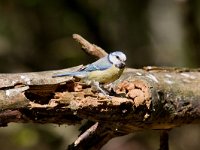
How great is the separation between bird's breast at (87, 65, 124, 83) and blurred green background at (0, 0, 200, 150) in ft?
10.4

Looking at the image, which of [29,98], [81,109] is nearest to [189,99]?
[81,109]

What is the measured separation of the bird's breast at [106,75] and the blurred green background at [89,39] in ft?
10.4

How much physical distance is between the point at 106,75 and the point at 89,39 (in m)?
3.93

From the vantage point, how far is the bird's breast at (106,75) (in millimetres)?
2207

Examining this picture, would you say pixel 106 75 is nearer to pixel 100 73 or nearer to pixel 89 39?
pixel 100 73

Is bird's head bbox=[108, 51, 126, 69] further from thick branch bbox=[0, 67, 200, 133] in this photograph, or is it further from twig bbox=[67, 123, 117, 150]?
twig bbox=[67, 123, 117, 150]

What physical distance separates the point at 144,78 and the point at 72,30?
4.10 m

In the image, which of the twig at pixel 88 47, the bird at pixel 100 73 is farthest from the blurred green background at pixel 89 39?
the bird at pixel 100 73

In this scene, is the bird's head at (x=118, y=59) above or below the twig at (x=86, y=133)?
above

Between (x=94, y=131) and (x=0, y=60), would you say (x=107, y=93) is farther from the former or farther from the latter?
(x=0, y=60)

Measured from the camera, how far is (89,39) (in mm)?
6133

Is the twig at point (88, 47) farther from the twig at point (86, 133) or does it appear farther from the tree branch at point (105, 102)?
the twig at point (86, 133)

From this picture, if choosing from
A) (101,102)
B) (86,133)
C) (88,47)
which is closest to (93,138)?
(86,133)

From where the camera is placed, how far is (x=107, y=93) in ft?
6.73
